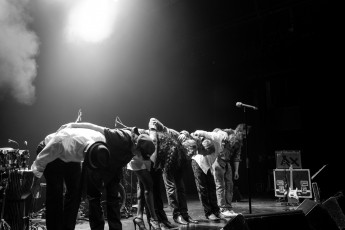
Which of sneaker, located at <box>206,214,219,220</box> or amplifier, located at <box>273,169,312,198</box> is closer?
sneaker, located at <box>206,214,219,220</box>

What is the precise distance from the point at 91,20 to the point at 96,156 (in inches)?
249

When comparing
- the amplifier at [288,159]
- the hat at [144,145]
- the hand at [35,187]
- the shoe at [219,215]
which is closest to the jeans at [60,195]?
the hat at [144,145]

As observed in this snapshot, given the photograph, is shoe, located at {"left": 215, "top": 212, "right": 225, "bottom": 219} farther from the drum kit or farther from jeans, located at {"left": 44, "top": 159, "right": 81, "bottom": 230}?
the drum kit

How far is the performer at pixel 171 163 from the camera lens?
5105mm

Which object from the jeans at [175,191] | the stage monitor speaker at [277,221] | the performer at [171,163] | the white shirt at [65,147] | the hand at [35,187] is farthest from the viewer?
Result: the hand at [35,187]

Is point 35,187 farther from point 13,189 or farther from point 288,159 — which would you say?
point 288,159

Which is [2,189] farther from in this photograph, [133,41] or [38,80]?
[133,41]

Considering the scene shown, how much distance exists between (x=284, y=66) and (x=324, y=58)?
4.65ft

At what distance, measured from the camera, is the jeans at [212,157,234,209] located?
6.22m

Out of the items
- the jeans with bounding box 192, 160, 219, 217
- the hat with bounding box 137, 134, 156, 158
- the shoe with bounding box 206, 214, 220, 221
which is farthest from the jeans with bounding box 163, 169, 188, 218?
the hat with bounding box 137, 134, 156, 158

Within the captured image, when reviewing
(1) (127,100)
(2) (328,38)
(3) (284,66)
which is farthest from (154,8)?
(2) (328,38)

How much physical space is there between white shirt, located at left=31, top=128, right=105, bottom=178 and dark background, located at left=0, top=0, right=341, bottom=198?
454cm

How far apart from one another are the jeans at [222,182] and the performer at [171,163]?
94 cm

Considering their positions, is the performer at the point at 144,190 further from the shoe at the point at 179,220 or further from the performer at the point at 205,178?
the performer at the point at 205,178
